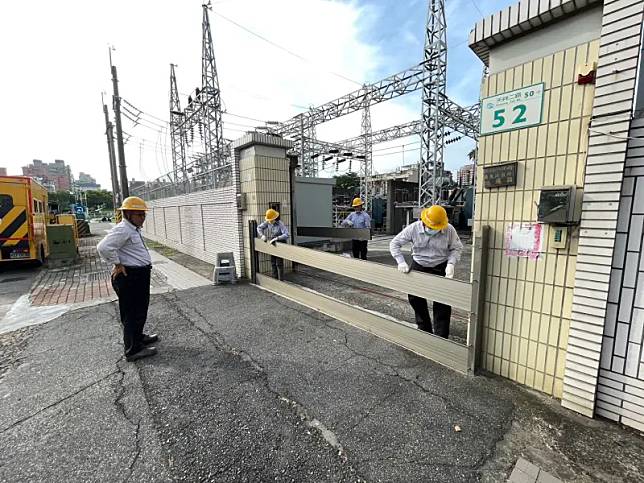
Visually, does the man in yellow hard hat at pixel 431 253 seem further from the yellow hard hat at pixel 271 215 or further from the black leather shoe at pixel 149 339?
the black leather shoe at pixel 149 339

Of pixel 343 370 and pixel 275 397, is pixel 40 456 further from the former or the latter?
pixel 343 370

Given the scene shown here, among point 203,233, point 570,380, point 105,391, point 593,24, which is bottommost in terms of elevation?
point 105,391

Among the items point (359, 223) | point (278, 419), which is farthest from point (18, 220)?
point (278, 419)

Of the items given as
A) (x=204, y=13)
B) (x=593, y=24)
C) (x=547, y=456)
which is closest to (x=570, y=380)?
(x=547, y=456)

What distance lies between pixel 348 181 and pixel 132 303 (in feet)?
113

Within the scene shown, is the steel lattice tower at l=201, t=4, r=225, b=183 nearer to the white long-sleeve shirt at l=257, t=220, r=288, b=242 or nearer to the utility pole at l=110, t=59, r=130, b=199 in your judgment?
the utility pole at l=110, t=59, r=130, b=199

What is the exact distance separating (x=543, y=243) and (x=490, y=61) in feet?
5.47

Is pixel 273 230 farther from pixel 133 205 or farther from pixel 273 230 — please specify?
pixel 133 205

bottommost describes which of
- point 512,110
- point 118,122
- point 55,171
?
point 512,110

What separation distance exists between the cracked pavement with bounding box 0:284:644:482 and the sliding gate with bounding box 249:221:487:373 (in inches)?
5.6

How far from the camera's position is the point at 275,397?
249 centimetres

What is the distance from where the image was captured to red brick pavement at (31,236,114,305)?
5461 mm

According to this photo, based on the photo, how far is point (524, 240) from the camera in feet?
8.03

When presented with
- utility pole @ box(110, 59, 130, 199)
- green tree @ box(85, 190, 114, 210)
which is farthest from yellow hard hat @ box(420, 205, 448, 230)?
green tree @ box(85, 190, 114, 210)
